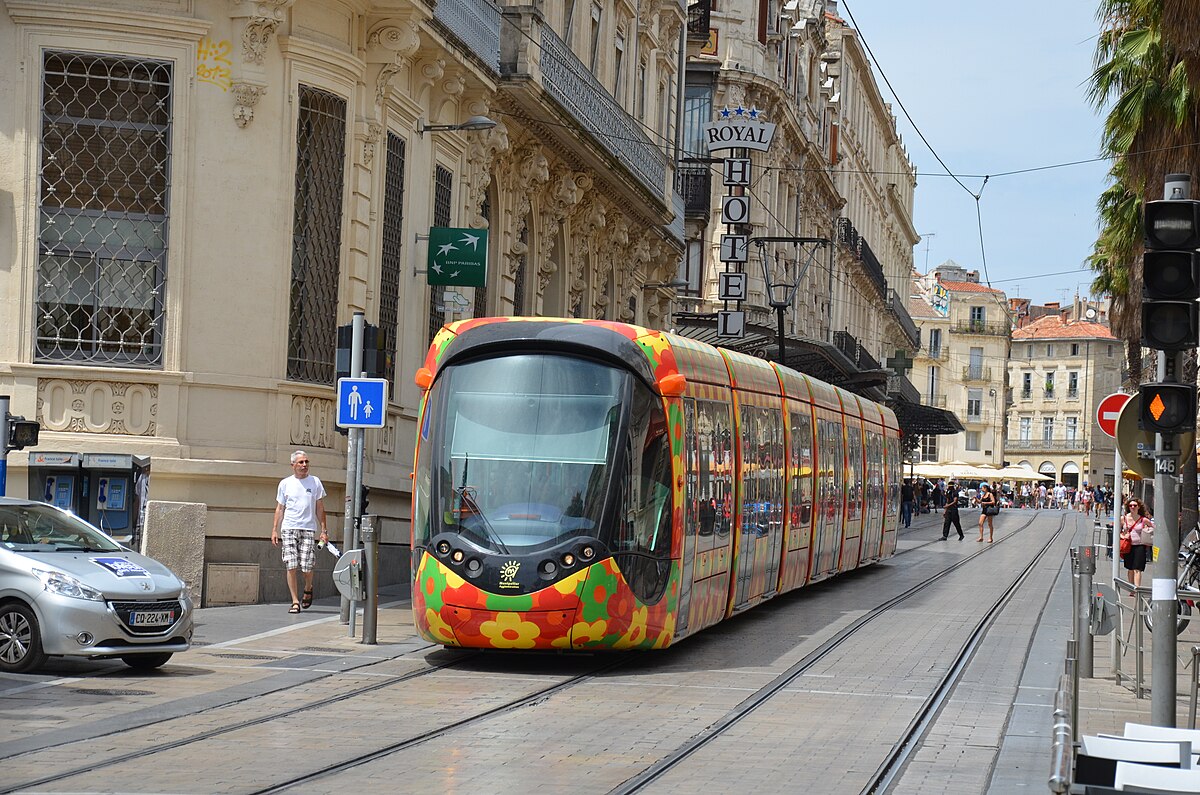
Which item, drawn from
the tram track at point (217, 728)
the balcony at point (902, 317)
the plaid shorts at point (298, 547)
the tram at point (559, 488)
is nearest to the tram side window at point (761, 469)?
the tram at point (559, 488)

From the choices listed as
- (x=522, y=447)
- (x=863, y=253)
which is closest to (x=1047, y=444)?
(x=863, y=253)

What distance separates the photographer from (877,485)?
3094 centimetres

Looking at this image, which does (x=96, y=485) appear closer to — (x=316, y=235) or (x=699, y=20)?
(x=316, y=235)

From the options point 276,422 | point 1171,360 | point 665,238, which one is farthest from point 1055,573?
point 1171,360

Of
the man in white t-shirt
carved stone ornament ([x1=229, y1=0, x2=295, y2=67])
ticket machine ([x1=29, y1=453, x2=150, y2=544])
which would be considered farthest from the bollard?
carved stone ornament ([x1=229, y1=0, x2=295, y2=67])

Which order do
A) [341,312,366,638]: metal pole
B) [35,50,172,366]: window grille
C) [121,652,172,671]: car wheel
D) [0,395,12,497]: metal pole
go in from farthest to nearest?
[35,50,172,366]: window grille
[341,312,366,638]: metal pole
[0,395,12,497]: metal pole
[121,652,172,671]: car wheel

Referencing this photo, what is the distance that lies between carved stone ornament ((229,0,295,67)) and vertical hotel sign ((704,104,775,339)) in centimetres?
2479

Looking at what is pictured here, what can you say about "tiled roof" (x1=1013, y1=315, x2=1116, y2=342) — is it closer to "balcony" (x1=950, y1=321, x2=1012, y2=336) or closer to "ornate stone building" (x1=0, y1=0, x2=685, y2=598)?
"balcony" (x1=950, y1=321, x2=1012, y2=336)

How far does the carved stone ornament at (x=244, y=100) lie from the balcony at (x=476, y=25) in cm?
347

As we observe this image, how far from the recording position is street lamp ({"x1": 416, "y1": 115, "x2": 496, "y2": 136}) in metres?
22.4

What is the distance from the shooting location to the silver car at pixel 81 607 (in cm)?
1374

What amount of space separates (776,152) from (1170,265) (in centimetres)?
4663

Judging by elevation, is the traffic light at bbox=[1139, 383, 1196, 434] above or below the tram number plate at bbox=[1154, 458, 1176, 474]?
above

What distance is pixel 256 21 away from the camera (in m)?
20.1
